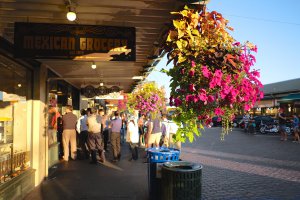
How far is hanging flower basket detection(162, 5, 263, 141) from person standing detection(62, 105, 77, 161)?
7.40 m

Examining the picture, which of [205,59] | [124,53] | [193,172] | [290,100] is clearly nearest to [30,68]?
[124,53]

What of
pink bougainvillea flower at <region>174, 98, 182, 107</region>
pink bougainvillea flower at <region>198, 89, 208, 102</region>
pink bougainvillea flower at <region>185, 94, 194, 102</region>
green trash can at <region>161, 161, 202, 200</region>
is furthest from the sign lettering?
green trash can at <region>161, 161, 202, 200</region>

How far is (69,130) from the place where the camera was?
10.7 m

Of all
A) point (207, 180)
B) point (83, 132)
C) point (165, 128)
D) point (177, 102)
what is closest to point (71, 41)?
point (177, 102)

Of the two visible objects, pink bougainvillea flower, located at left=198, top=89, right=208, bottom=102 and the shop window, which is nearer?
pink bougainvillea flower, located at left=198, top=89, right=208, bottom=102

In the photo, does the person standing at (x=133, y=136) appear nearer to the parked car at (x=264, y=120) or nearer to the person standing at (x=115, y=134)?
→ the person standing at (x=115, y=134)

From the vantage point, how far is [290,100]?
83.3 feet

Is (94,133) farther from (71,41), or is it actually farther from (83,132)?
(71,41)

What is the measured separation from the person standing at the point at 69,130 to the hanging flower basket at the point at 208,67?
291 inches

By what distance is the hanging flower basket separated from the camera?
3.40 metres

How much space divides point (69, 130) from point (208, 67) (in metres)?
8.16

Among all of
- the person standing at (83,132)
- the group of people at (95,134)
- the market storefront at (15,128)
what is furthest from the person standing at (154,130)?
the market storefront at (15,128)

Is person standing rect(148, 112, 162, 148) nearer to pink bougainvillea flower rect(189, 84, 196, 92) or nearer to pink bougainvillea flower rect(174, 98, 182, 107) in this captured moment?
pink bougainvillea flower rect(174, 98, 182, 107)

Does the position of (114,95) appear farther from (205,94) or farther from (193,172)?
(205,94)
